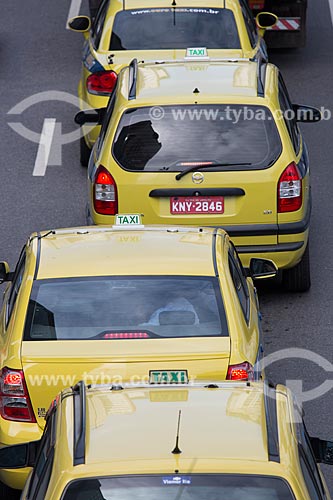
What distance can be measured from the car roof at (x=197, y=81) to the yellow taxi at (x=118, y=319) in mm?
2788

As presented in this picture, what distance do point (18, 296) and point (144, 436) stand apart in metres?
2.89

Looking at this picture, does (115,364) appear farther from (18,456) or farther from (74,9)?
(74,9)

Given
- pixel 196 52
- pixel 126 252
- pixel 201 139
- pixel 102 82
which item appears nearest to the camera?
pixel 126 252

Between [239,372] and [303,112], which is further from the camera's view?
[303,112]

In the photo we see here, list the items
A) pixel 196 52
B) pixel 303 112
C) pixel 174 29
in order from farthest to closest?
pixel 174 29 → pixel 196 52 → pixel 303 112

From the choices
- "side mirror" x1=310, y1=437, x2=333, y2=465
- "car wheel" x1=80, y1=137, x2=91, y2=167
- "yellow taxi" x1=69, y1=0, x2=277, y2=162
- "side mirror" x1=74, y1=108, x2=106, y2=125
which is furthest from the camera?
"car wheel" x1=80, y1=137, x2=91, y2=167

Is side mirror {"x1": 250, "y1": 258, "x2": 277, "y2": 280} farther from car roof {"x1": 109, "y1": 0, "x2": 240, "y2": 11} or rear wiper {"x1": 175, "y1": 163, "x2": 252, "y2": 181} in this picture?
car roof {"x1": 109, "y1": 0, "x2": 240, "y2": 11}

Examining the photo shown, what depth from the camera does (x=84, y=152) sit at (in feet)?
52.4

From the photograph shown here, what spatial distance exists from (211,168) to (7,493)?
4.00 metres

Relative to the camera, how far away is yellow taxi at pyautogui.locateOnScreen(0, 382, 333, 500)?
526 centimetres

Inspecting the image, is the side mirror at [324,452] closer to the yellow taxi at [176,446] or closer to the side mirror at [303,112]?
the yellow taxi at [176,446]

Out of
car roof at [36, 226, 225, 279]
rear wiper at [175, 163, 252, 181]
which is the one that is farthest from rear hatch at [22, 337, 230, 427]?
rear wiper at [175, 163, 252, 181]

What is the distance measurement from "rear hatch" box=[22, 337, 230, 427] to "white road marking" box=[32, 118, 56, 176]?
27.7 feet

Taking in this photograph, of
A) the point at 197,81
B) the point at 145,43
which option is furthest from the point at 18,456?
the point at 145,43
